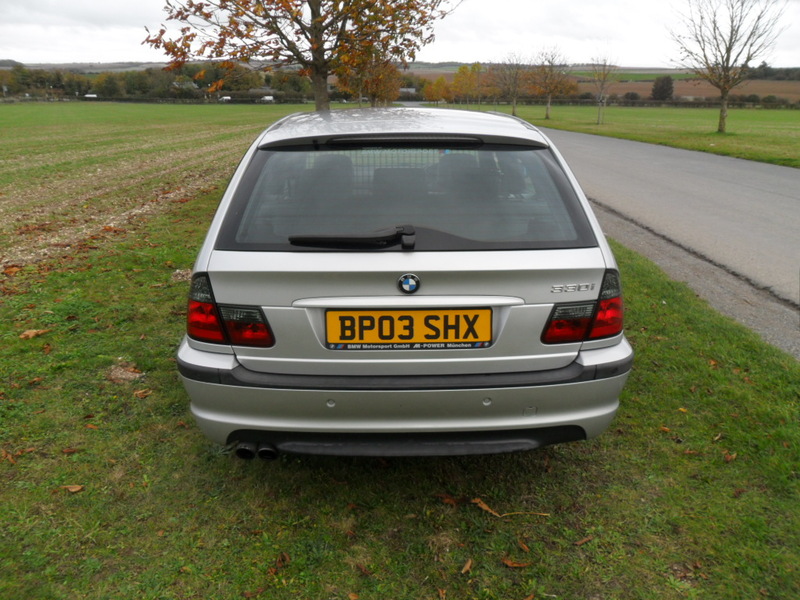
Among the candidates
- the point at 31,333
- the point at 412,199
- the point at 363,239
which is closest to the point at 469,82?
the point at 31,333

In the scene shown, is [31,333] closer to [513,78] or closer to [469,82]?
[513,78]

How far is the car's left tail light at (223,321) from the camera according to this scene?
2521mm

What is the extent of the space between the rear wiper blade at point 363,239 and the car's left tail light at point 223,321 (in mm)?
330

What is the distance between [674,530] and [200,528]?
1.98 metres

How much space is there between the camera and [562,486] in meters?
3.06

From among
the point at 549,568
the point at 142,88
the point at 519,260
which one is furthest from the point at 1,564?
the point at 142,88

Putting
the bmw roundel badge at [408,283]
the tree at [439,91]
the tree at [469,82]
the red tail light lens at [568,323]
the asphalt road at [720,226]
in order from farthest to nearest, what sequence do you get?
the tree at [439,91]
the tree at [469,82]
the asphalt road at [720,226]
the red tail light lens at [568,323]
the bmw roundel badge at [408,283]

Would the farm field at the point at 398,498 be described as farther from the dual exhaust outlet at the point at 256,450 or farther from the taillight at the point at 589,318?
the taillight at the point at 589,318

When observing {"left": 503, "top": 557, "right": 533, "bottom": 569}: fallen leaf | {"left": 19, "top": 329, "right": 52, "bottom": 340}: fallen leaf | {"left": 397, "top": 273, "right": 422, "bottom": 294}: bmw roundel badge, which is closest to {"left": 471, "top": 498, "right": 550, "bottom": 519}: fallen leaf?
{"left": 503, "top": 557, "right": 533, "bottom": 569}: fallen leaf

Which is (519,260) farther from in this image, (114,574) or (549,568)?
(114,574)

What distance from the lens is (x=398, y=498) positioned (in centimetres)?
300

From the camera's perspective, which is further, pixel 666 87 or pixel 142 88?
pixel 142 88

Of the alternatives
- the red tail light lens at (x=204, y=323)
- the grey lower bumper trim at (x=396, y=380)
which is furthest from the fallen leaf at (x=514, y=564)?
the red tail light lens at (x=204, y=323)

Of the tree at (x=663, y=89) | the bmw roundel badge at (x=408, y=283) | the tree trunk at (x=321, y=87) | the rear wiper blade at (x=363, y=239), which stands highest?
the tree at (x=663, y=89)
